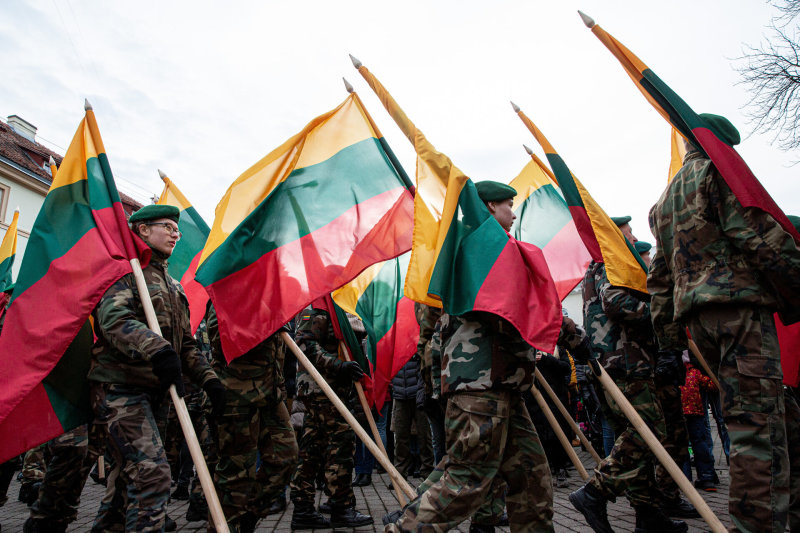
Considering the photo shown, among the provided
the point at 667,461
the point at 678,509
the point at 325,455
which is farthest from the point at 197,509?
the point at 678,509

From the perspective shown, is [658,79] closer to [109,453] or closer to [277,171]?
[277,171]

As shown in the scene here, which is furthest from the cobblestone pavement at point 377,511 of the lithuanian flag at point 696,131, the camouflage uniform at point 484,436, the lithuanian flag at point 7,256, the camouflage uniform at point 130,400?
the lithuanian flag at point 7,256

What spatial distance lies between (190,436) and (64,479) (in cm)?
159

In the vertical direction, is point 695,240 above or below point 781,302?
above

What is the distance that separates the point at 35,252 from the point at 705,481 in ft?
21.0

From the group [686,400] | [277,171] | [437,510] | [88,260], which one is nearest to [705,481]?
[686,400]

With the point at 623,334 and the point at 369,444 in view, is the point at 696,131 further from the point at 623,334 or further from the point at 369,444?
the point at 369,444

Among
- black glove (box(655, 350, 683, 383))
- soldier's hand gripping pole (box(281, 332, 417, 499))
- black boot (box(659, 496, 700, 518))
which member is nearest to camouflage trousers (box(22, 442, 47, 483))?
soldier's hand gripping pole (box(281, 332, 417, 499))

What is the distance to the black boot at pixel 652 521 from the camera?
3.58m

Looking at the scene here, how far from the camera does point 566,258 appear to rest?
559cm

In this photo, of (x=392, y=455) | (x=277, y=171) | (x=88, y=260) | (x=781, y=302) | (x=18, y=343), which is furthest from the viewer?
(x=392, y=455)

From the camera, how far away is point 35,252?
3828mm

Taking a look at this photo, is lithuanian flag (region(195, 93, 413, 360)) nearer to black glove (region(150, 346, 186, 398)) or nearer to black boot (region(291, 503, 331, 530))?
black glove (region(150, 346, 186, 398))

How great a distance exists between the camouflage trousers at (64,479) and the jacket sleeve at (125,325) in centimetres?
84
